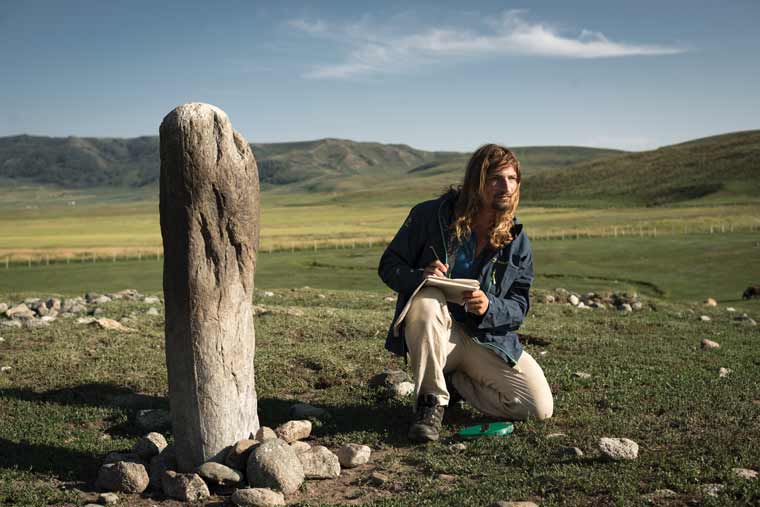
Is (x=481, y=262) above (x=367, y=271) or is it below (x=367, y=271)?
above

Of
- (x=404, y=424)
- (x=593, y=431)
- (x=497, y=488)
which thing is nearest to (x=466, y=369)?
(x=404, y=424)

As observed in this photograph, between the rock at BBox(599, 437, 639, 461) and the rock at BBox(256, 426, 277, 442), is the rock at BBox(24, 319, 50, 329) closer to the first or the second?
the rock at BBox(256, 426, 277, 442)

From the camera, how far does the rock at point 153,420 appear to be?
8.97 meters

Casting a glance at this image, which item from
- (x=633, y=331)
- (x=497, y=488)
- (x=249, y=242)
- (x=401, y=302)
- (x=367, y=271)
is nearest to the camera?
(x=497, y=488)

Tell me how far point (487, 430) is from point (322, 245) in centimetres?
4768

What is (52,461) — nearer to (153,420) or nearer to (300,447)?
(153,420)

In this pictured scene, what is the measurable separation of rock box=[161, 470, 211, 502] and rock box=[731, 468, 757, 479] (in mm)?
4978

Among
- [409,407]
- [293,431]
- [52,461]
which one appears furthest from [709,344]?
[52,461]

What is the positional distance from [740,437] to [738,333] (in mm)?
9723

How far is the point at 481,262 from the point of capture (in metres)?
8.44

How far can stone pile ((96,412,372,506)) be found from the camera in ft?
22.6

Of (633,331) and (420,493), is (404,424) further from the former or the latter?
(633,331)

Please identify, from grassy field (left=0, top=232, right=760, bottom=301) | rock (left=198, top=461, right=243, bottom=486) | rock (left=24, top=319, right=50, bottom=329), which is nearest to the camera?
rock (left=198, top=461, right=243, bottom=486)

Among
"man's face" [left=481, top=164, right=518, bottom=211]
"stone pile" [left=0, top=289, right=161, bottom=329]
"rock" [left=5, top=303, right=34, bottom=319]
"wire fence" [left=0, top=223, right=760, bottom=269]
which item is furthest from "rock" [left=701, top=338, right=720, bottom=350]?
"wire fence" [left=0, top=223, right=760, bottom=269]
